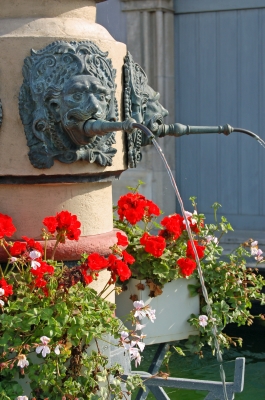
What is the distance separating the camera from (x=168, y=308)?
2.98 meters

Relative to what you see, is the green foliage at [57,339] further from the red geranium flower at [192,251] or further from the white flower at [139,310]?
the red geranium flower at [192,251]

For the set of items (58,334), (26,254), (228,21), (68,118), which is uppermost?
(228,21)

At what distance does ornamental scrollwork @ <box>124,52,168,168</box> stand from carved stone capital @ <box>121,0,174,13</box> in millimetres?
3627

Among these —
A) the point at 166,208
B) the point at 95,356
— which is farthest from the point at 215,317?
the point at 166,208

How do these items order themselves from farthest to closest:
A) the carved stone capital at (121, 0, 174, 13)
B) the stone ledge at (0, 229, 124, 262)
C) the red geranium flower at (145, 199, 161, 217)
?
1. the carved stone capital at (121, 0, 174, 13)
2. the red geranium flower at (145, 199, 161, 217)
3. the stone ledge at (0, 229, 124, 262)

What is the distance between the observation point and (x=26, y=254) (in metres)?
2.48

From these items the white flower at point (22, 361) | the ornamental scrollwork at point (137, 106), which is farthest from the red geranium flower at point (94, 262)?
the ornamental scrollwork at point (137, 106)

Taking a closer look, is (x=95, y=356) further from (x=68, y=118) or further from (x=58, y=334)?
(x=68, y=118)

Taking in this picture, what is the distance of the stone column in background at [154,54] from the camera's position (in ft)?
21.5

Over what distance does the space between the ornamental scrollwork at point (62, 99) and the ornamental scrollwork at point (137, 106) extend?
18 cm

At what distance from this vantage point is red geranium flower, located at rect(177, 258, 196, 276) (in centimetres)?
287

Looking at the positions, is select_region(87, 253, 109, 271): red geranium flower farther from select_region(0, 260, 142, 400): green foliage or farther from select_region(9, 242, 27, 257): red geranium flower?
select_region(9, 242, 27, 257): red geranium flower

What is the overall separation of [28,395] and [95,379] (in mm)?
210

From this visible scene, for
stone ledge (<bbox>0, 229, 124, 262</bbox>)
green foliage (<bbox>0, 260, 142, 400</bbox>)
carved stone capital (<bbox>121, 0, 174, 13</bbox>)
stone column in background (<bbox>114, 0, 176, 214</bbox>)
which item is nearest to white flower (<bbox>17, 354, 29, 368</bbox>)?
green foliage (<bbox>0, 260, 142, 400</bbox>)
